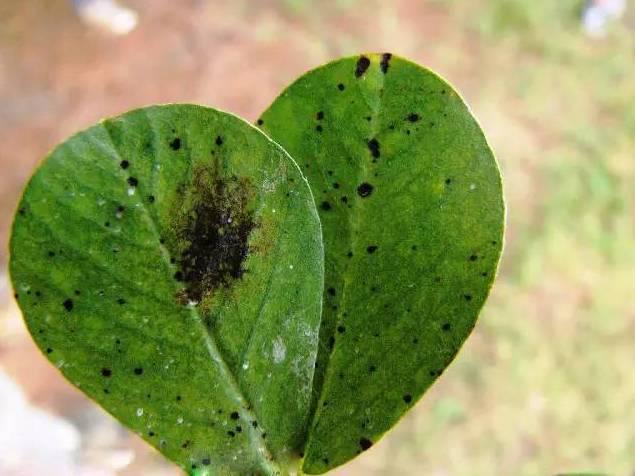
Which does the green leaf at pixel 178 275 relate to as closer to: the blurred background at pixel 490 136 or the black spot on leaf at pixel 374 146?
the black spot on leaf at pixel 374 146

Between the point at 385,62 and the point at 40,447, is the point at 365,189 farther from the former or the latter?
the point at 40,447

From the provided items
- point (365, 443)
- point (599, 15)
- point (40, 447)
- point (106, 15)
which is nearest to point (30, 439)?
point (40, 447)

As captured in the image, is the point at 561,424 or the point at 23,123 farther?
the point at 561,424

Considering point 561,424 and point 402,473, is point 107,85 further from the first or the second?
point 561,424

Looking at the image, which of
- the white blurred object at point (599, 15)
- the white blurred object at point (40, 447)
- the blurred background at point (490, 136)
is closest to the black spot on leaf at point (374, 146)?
the white blurred object at point (40, 447)

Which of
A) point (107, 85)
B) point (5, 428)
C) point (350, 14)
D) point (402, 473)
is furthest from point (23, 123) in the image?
point (402, 473)

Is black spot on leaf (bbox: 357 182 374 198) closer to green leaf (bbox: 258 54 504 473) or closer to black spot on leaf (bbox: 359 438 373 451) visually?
green leaf (bbox: 258 54 504 473)
